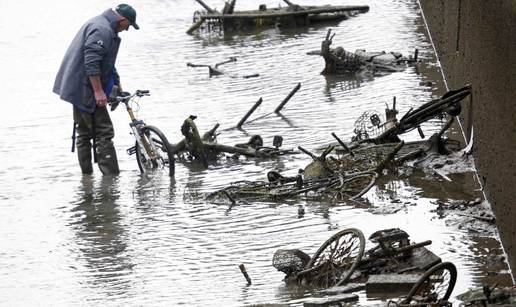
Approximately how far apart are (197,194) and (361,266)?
4.22m

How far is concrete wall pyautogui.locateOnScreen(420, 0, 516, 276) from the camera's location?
416 inches

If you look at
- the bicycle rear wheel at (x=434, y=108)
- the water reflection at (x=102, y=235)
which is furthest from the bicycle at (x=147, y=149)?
the bicycle rear wheel at (x=434, y=108)

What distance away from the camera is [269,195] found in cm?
1357

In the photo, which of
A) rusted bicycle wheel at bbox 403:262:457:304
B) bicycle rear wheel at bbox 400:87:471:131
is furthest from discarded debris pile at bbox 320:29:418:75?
rusted bicycle wheel at bbox 403:262:457:304

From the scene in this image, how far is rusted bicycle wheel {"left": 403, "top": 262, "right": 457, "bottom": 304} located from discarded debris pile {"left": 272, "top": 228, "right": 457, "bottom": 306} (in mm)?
174

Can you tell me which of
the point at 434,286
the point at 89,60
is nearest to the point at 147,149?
the point at 89,60

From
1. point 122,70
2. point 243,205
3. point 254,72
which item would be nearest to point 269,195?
point 243,205

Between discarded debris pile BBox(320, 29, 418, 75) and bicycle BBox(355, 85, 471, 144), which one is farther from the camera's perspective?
discarded debris pile BBox(320, 29, 418, 75)

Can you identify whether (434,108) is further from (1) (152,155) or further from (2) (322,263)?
(2) (322,263)

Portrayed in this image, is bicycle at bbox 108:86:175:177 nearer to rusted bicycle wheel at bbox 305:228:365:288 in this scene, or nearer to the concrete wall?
the concrete wall

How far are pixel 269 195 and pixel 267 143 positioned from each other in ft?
9.98

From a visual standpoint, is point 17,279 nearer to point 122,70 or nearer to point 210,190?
point 210,190

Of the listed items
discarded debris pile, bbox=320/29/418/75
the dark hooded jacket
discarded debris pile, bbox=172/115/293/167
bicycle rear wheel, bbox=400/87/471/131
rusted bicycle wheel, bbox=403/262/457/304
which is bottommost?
discarded debris pile, bbox=172/115/293/167

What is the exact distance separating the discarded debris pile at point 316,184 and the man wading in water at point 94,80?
2.43 metres
